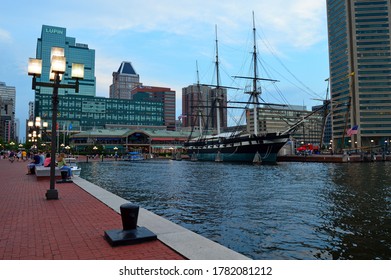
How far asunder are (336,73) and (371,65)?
19104 mm

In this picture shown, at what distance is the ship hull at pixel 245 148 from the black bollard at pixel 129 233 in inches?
2177

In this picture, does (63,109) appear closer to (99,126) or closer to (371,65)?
(99,126)

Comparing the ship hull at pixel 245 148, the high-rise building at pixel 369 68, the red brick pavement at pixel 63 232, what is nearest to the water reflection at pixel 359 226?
the red brick pavement at pixel 63 232

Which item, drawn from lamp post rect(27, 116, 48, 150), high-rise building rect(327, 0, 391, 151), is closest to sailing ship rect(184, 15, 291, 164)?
lamp post rect(27, 116, 48, 150)

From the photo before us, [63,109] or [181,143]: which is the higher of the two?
[63,109]

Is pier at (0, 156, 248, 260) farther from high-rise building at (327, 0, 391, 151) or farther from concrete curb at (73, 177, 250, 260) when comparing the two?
high-rise building at (327, 0, 391, 151)

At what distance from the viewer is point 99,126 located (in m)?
180

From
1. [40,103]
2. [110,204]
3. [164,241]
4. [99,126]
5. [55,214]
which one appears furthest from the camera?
[99,126]

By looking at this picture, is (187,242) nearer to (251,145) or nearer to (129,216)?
(129,216)

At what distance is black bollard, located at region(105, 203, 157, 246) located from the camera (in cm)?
618

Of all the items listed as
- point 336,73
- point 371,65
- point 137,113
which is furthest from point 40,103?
point 371,65

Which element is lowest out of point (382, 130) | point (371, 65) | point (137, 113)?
point (382, 130)

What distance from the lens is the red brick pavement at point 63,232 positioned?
221 inches

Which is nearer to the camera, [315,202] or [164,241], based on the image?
[164,241]
